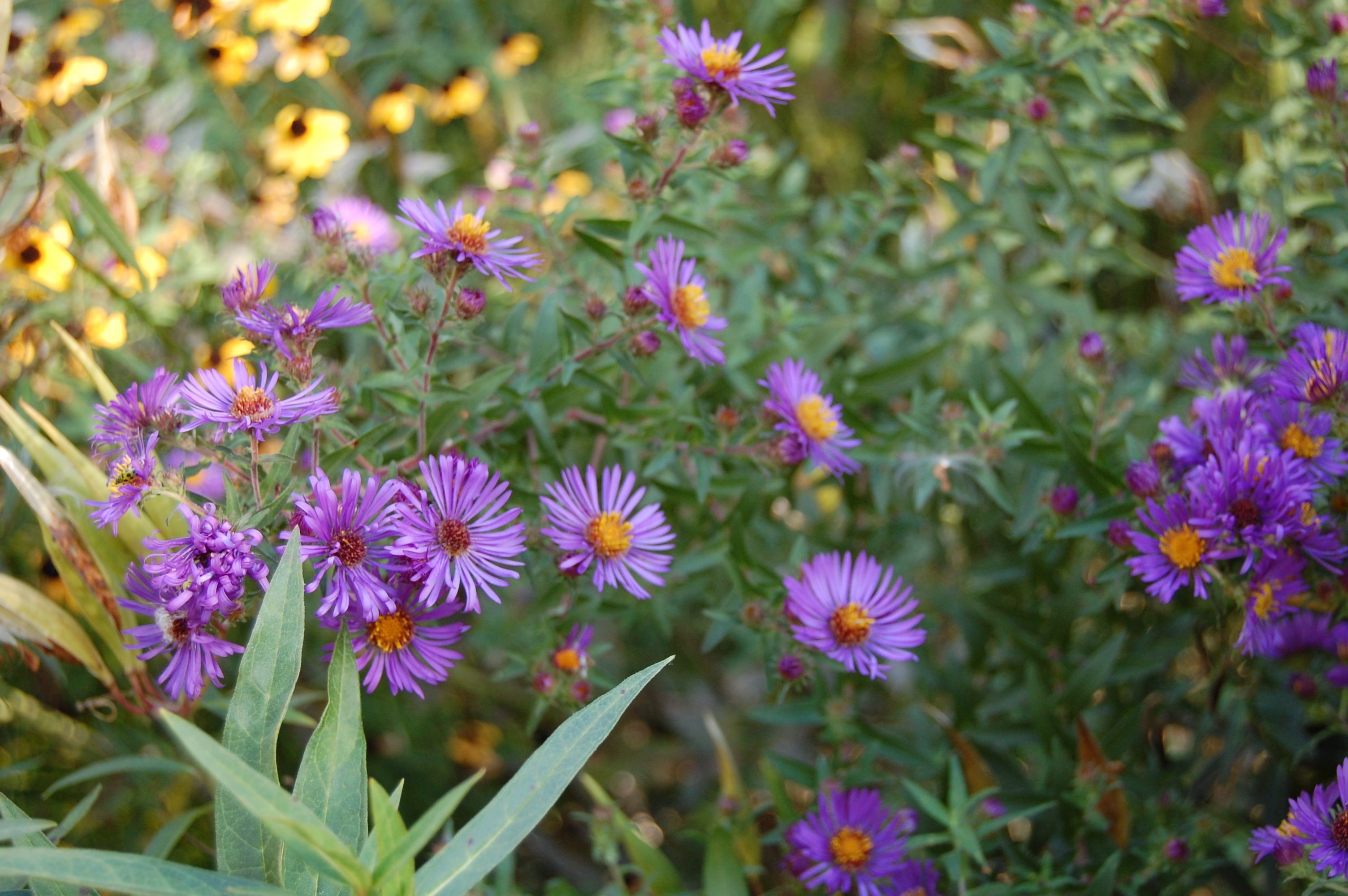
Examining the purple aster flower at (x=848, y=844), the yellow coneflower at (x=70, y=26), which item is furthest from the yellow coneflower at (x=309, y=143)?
the purple aster flower at (x=848, y=844)

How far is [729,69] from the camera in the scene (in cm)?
93

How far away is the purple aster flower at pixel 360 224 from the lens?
0.94 metres

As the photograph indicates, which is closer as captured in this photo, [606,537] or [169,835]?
[606,537]

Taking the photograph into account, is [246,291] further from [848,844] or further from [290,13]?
[290,13]

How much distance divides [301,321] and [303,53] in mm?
1224

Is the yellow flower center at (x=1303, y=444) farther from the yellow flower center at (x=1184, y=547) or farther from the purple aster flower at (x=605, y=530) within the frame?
the purple aster flower at (x=605, y=530)

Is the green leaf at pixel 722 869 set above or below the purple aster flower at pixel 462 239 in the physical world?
below

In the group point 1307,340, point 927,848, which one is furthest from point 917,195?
point 927,848

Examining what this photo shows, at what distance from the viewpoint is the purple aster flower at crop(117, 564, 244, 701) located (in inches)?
29.9

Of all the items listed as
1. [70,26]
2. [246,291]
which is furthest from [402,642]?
[70,26]

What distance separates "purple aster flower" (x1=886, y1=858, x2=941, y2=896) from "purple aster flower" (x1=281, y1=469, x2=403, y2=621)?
0.67 meters

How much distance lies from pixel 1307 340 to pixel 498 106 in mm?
1887

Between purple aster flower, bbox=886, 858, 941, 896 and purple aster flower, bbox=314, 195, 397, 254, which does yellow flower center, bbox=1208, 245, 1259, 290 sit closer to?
purple aster flower, bbox=886, 858, 941, 896

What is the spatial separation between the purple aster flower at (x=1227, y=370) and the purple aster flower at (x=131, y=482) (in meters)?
1.09
